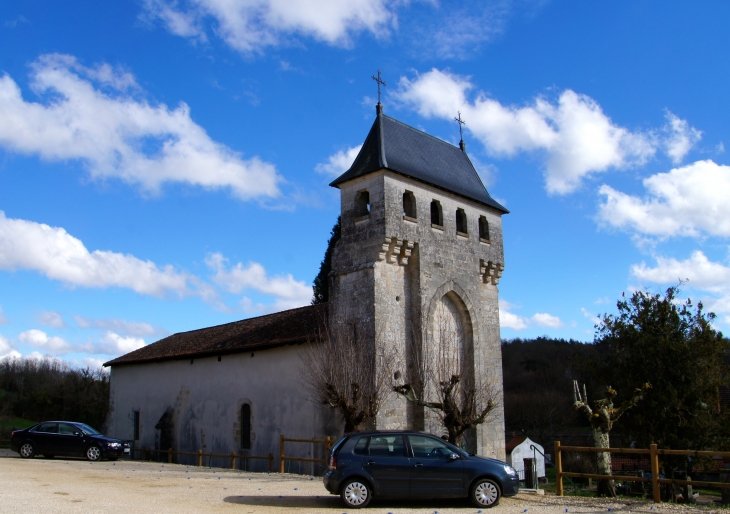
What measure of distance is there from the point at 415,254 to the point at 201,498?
39.6ft

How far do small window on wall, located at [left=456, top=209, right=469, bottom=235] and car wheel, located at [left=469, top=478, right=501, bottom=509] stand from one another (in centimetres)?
1383

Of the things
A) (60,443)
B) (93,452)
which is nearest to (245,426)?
(93,452)

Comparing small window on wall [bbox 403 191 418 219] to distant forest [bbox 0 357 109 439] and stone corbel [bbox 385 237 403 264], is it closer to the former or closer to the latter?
stone corbel [bbox 385 237 403 264]

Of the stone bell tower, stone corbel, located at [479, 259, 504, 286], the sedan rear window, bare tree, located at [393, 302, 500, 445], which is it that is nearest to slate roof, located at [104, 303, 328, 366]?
the stone bell tower

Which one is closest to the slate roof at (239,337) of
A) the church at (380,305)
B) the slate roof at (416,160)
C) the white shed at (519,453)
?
the church at (380,305)

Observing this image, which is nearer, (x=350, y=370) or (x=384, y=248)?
(x=350, y=370)

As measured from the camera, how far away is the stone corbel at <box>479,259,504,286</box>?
24.7m

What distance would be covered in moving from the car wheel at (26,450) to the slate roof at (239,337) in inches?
278

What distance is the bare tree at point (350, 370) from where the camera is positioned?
18969 millimetres

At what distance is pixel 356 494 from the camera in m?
11.3

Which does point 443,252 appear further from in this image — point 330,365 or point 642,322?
point 642,322

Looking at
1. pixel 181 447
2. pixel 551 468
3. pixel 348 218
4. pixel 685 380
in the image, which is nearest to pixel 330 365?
pixel 348 218

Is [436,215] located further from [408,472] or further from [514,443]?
[514,443]

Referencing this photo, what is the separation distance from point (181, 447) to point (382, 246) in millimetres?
13285
